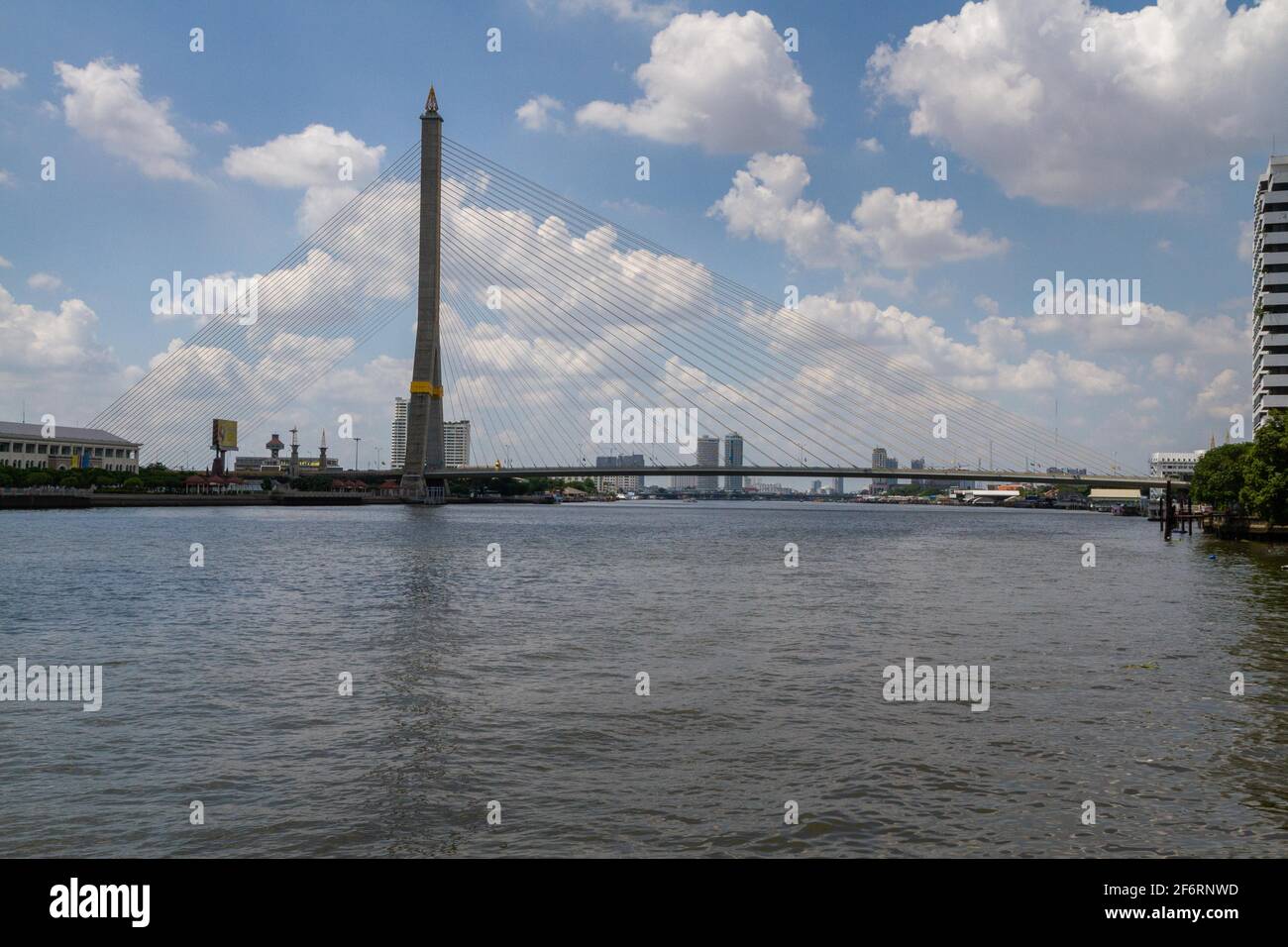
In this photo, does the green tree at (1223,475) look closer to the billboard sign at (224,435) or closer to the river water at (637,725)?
the river water at (637,725)

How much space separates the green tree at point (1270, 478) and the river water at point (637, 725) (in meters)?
26.2

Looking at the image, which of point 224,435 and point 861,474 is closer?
point 861,474

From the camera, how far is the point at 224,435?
15462 centimetres

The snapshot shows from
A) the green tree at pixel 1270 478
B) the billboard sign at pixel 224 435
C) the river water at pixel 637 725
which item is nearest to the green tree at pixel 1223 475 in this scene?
the green tree at pixel 1270 478

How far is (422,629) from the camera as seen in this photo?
2308 centimetres

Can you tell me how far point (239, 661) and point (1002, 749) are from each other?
14.4 metres

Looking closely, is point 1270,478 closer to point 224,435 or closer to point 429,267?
point 429,267

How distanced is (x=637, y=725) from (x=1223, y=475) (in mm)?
72390

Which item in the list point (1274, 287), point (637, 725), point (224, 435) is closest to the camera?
point (637, 725)

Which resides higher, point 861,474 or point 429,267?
point 429,267

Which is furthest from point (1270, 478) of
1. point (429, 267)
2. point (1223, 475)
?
point (429, 267)

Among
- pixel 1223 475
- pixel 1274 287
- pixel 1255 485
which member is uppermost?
pixel 1274 287
